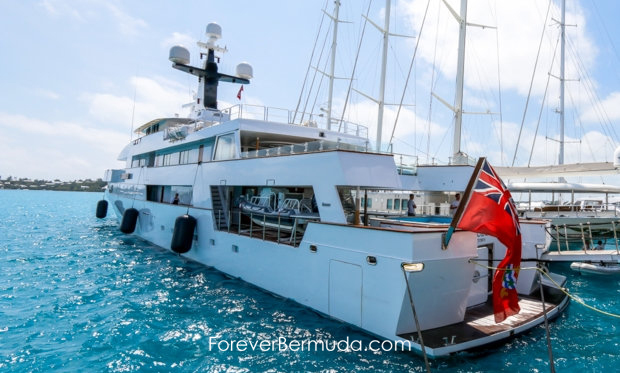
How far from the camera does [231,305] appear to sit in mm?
9508

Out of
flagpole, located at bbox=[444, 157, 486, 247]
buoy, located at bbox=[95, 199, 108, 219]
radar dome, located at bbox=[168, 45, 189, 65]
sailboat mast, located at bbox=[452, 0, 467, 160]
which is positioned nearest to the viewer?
flagpole, located at bbox=[444, 157, 486, 247]

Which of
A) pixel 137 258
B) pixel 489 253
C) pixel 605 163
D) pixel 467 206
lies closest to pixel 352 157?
pixel 467 206

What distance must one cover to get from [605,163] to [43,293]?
26.2 metres

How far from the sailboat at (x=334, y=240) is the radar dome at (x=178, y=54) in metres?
4.89

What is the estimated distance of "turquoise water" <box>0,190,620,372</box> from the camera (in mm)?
6477

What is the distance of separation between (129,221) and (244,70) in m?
10.6

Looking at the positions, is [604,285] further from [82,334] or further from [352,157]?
[82,334]

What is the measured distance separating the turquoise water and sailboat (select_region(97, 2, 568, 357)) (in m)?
0.44

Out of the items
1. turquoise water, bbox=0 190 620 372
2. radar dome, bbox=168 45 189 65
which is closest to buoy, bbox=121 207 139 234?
turquoise water, bbox=0 190 620 372

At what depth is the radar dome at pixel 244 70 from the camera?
2050 centimetres

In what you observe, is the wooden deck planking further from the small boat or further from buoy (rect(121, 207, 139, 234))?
buoy (rect(121, 207, 139, 234))

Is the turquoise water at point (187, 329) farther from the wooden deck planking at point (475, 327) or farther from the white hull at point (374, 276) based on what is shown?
the white hull at point (374, 276)

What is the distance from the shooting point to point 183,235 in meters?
13.4

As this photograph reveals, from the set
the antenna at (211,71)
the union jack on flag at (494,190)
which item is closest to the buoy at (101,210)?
the antenna at (211,71)
